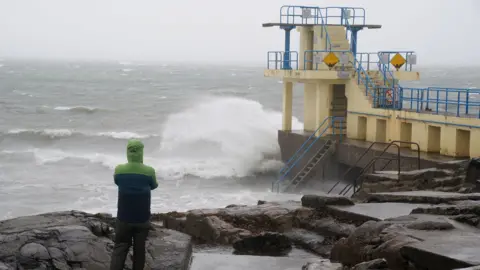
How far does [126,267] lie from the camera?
25.4 feet

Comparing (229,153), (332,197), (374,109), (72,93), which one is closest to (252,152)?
(229,153)

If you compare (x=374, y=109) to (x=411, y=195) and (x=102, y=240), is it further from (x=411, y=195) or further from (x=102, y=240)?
(x=102, y=240)

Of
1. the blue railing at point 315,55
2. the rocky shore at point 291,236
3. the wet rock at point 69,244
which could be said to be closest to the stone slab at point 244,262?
the rocky shore at point 291,236

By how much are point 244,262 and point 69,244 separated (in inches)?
90.7

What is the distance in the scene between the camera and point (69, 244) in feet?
25.9

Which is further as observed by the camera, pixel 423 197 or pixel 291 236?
pixel 423 197

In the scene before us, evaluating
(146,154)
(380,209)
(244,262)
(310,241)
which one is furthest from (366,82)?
(244,262)

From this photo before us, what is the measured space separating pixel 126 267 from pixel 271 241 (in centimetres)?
300

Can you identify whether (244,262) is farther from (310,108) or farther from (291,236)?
(310,108)

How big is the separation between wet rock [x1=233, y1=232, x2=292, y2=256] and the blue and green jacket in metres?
3.22

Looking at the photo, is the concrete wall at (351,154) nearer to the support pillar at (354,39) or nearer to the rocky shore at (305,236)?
the support pillar at (354,39)

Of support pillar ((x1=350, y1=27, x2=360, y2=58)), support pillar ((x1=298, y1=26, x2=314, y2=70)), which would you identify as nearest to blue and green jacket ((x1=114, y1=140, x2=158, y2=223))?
support pillar ((x1=298, y1=26, x2=314, y2=70))

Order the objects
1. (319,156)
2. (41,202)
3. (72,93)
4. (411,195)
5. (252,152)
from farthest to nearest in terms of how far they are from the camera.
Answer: (72,93)
(252,152)
(319,156)
(41,202)
(411,195)

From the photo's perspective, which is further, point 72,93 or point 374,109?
point 72,93
